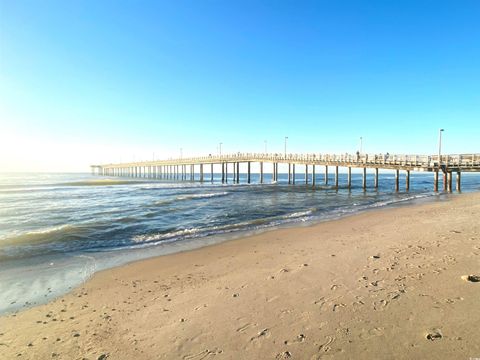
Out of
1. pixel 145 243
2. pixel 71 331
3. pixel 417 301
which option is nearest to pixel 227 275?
pixel 71 331

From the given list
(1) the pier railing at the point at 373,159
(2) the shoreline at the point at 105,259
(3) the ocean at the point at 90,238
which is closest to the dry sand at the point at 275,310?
(2) the shoreline at the point at 105,259

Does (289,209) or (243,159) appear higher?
(243,159)

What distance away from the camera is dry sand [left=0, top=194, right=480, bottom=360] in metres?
3.73

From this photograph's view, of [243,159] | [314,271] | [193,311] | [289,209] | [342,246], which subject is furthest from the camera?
[243,159]

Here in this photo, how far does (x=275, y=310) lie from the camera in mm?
4762

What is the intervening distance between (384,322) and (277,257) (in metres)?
4.21

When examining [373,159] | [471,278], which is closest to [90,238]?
[471,278]

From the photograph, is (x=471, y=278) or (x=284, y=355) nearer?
(x=284, y=355)

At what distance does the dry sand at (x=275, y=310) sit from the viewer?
373 cm

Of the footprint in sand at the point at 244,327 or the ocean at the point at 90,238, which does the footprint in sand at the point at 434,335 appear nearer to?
the footprint in sand at the point at 244,327

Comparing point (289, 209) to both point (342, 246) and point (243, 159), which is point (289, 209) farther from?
point (243, 159)

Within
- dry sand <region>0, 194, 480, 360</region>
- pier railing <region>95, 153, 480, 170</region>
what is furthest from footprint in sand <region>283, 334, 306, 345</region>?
pier railing <region>95, 153, 480, 170</region>

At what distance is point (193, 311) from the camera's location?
5.02m

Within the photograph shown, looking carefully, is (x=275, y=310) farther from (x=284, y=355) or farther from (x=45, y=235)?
(x=45, y=235)
